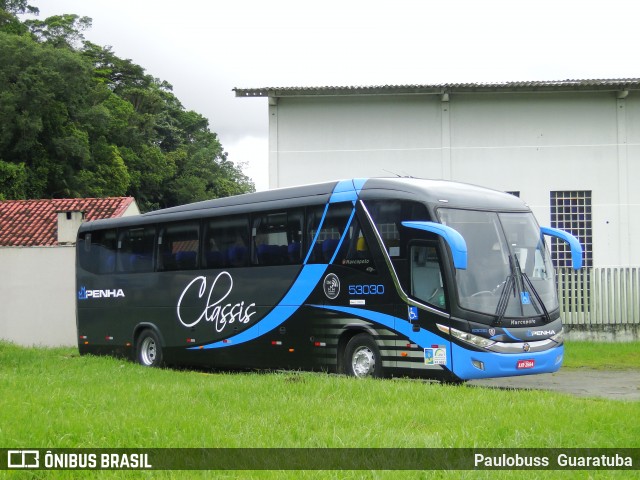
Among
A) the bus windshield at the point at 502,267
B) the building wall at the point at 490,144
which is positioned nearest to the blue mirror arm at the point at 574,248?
the bus windshield at the point at 502,267

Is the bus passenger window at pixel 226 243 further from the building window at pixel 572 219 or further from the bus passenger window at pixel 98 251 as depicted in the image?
the building window at pixel 572 219

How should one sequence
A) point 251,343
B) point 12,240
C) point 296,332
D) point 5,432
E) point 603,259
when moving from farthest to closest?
point 12,240 < point 603,259 < point 251,343 < point 296,332 < point 5,432

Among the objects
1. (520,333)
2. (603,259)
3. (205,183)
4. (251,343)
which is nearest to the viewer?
(520,333)

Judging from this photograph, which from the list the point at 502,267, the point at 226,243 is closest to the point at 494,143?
the point at 226,243

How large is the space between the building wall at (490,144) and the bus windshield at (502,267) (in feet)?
45.6

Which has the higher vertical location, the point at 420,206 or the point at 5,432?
the point at 420,206

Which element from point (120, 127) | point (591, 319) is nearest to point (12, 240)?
point (591, 319)

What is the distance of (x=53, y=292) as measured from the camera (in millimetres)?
30516

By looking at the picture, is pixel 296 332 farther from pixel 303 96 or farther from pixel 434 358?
pixel 303 96

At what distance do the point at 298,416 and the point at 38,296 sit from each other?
22.6 m

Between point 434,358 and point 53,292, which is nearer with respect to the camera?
point 434,358

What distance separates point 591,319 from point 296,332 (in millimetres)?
11151

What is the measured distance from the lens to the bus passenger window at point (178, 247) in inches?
778

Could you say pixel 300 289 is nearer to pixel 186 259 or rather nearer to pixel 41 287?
pixel 186 259
